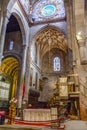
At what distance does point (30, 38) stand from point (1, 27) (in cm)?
605

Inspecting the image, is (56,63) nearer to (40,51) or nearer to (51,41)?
(40,51)

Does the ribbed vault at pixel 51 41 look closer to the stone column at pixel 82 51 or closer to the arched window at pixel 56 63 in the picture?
the arched window at pixel 56 63

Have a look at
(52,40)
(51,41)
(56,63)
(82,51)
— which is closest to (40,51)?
(51,41)

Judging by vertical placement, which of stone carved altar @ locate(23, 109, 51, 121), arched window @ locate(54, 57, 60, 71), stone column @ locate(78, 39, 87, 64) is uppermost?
arched window @ locate(54, 57, 60, 71)

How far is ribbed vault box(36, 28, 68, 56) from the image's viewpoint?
20.3 metres

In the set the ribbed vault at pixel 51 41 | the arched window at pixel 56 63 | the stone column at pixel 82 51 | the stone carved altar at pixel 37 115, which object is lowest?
the stone carved altar at pixel 37 115

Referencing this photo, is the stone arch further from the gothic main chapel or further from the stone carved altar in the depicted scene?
the stone carved altar

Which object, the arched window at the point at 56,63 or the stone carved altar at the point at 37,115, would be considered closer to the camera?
the stone carved altar at the point at 37,115

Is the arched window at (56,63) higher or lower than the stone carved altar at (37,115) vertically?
higher

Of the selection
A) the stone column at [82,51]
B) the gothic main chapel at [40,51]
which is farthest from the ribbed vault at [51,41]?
the stone column at [82,51]

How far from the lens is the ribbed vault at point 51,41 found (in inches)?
798

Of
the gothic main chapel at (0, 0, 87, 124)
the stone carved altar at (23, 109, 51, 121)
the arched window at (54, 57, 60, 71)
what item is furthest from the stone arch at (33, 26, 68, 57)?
the stone carved altar at (23, 109, 51, 121)

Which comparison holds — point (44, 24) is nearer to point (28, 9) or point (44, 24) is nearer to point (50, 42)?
point (28, 9)

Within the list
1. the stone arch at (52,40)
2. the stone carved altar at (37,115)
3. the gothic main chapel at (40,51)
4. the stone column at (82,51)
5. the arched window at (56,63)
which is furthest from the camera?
the arched window at (56,63)
